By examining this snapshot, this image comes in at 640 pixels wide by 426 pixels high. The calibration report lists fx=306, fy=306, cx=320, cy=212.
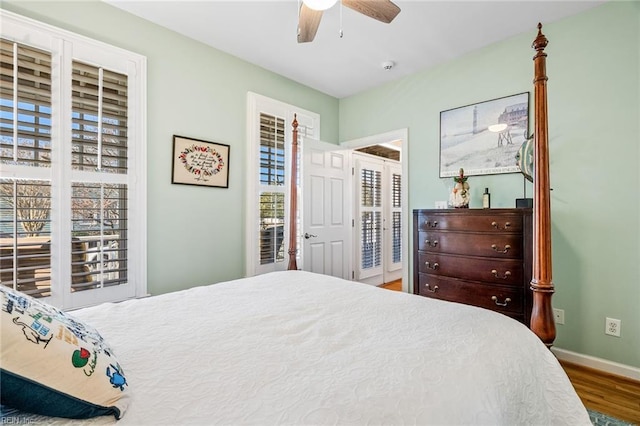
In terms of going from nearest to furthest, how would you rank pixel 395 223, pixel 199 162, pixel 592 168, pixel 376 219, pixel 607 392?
1. pixel 607 392
2. pixel 592 168
3. pixel 199 162
4. pixel 376 219
5. pixel 395 223

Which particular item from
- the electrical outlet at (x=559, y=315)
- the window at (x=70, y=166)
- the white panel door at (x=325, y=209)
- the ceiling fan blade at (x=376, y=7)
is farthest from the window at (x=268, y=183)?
the electrical outlet at (x=559, y=315)

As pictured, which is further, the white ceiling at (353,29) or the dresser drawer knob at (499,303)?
the white ceiling at (353,29)

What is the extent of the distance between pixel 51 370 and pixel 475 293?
2.51 m

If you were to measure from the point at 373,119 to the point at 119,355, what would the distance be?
362 centimetres

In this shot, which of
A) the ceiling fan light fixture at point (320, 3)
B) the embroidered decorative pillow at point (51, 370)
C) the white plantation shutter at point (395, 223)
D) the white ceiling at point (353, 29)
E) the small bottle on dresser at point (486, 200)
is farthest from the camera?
the white plantation shutter at point (395, 223)

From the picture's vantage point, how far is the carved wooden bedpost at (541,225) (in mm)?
1310

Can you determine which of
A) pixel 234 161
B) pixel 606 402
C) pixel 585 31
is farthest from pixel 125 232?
pixel 585 31

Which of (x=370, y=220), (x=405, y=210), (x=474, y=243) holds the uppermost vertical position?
(x=405, y=210)

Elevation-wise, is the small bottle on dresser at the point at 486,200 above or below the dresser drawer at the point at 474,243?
above

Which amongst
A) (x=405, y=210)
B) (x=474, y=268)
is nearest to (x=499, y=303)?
(x=474, y=268)

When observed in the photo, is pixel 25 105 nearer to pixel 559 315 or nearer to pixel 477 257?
pixel 477 257

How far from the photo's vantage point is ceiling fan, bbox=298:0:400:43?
1.67 meters

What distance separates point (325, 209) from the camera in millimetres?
3723

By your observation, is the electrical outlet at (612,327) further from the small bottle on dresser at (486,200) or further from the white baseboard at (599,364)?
the small bottle on dresser at (486,200)
